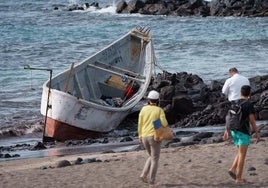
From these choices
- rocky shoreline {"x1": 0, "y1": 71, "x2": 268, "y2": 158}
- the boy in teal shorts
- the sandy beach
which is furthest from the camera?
rocky shoreline {"x1": 0, "y1": 71, "x2": 268, "y2": 158}

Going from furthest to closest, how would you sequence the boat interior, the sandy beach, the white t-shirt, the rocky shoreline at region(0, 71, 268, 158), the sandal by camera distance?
the boat interior
the rocky shoreline at region(0, 71, 268, 158)
the white t-shirt
the sandy beach
the sandal

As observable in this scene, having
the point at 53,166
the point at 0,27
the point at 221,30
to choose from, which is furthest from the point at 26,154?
the point at 0,27

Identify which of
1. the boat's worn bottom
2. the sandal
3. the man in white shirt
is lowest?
the boat's worn bottom

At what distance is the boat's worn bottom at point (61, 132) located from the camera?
61.6 ft

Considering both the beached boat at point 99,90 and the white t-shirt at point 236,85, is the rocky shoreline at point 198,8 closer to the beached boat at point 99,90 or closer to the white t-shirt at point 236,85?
the beached boat at point 99,90

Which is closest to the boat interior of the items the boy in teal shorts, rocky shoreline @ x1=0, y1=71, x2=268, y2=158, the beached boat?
the beached boat

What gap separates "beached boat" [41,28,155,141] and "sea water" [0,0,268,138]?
1.59 meters

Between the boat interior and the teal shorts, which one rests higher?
the teal shorts

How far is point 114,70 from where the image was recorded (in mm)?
23328

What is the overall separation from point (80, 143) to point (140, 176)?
678cm

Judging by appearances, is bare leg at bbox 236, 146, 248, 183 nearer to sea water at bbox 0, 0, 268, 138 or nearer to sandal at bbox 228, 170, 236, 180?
sandal at bbox 228, 170, 236, 180

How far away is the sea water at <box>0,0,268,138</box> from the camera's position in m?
27.1

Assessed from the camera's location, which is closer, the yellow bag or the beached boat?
the yellow bag

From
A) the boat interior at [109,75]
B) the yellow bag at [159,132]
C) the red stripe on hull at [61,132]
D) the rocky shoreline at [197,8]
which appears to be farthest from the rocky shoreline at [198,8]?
the yellow bag at [159,132]
